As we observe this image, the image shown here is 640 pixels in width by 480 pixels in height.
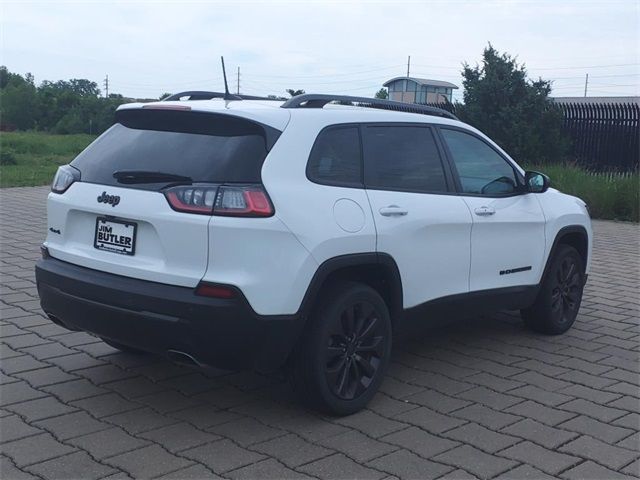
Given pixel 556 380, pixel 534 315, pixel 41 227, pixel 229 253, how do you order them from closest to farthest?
1. pixel 229 253
2. pixel 556 380
3. pixel 534 315
4. pixel 41 227

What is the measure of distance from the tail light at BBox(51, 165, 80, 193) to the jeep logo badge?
33 cm

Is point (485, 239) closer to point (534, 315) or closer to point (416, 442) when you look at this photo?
point (534, 315)

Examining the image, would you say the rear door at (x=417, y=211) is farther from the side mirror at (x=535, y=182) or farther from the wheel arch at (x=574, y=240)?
the wheel arch at (x=574, y=240)

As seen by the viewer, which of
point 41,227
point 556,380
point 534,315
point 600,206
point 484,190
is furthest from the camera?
point 600,206

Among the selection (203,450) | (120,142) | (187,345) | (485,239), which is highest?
(120,142)

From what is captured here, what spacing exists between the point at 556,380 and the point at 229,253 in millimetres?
2604

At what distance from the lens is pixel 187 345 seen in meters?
3.98

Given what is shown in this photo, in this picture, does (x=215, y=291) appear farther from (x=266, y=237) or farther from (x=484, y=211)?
(x=484, y=211)

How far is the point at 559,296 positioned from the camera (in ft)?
21.2

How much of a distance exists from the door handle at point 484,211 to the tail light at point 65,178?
264cm

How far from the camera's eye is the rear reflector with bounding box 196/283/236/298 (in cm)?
391

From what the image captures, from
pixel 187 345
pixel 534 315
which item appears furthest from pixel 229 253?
pixel 534 315

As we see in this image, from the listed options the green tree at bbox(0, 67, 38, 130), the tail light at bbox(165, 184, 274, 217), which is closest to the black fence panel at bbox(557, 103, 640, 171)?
the tail light at bbox(165, 184, 274, 217)

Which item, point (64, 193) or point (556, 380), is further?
point (556, 380)
